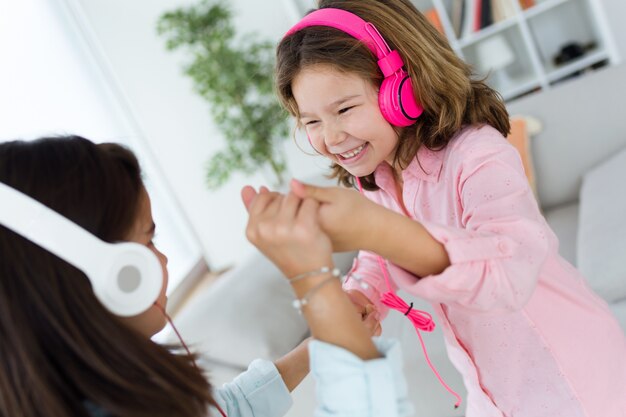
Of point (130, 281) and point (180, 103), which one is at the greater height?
point (180, 103)

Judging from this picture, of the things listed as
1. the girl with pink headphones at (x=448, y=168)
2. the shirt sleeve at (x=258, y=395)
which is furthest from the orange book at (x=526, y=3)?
the shirt sleeve at (x=258, y=395)

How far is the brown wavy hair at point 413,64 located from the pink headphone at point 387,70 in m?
0.01

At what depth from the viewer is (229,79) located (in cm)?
382

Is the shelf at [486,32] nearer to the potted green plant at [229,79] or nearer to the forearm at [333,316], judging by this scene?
the potted green plant at [229,79]

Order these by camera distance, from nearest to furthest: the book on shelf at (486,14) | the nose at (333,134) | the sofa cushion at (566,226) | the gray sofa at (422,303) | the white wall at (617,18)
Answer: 1. the nose at (333,134)
2. the gray sofa at (422,303)
3. the sofa cushion at (566,226)
4. the book on shelf at (486,14)
5. the white wall at (617,18)

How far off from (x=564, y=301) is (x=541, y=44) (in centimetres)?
352

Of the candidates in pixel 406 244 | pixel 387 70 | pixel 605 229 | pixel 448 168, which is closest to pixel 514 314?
pixel 448 168

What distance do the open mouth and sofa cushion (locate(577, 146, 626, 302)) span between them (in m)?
1.12

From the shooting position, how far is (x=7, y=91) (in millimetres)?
3096

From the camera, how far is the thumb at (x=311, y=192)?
2.03 ft

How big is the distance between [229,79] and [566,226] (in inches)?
95.5

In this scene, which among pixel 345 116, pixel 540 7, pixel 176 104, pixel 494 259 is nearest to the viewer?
pixel 494 259

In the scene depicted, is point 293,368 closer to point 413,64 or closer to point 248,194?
point 248,194

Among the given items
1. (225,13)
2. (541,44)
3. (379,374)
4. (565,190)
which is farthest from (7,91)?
(541,44)
